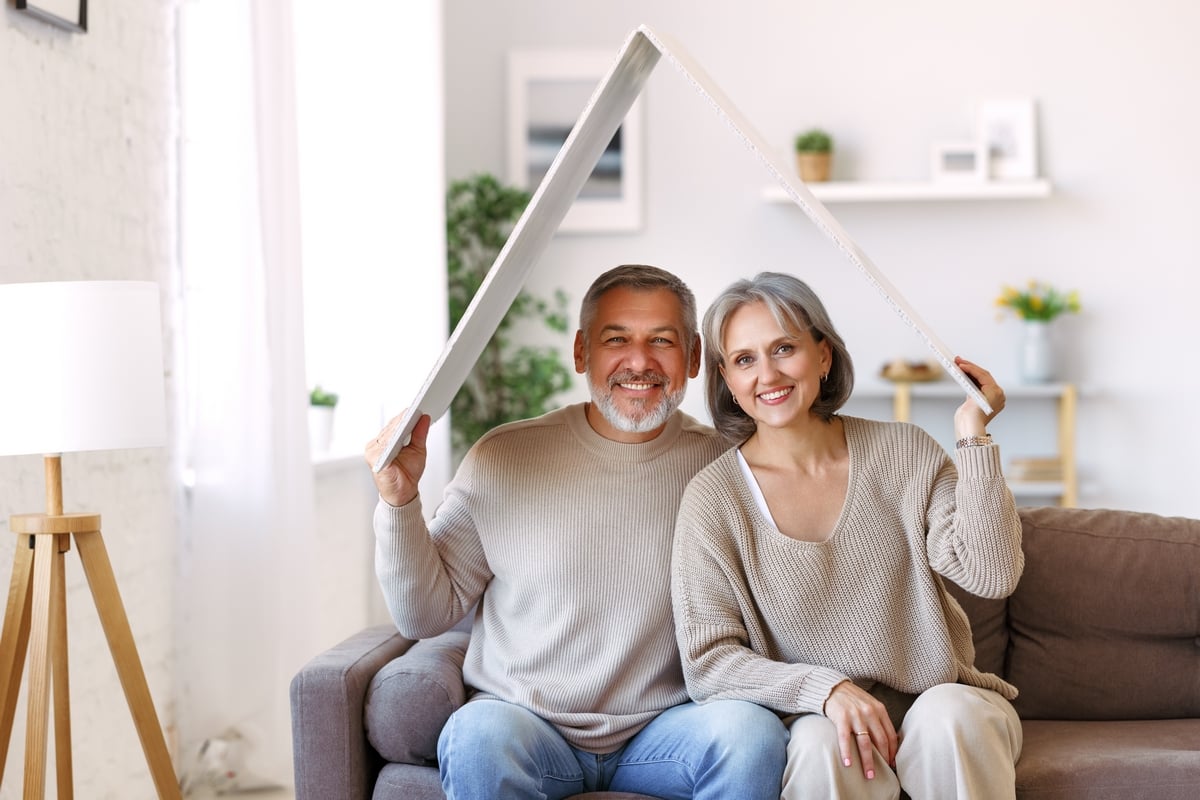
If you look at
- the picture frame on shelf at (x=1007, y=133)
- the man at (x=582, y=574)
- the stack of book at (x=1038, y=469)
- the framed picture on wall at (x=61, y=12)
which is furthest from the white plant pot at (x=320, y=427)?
the picture frame on shelf at (x=1007, y=133)

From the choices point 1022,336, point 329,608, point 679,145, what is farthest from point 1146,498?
point 329,608

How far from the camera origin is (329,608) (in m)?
4.32

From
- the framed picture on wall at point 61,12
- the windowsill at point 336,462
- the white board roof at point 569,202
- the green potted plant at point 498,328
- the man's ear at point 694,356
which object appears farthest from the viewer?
the green potted plant at point 498,328

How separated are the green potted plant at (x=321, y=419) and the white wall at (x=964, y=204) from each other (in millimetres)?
1649

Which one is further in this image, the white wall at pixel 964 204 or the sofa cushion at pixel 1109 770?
the white wall at pixel 964 204

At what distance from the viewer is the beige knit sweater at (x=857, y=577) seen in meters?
1.98

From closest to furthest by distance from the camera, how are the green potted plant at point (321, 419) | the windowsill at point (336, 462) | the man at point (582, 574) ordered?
the man at point (582, 574), the windowsill at point (336, 462), the green potted plant at point (321, 419)

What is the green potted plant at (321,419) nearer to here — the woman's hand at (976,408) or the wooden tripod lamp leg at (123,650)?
the wooden tripod lamp leg at (123,650)

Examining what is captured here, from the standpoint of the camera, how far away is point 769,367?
2.12m

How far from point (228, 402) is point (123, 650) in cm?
123

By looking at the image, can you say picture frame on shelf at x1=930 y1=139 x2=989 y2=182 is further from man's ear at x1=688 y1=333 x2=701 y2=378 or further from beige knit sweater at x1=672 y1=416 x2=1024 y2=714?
beige knit sweater at x1=672 y1=416 x2=1024 y2=714

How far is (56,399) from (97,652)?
44.1 inches

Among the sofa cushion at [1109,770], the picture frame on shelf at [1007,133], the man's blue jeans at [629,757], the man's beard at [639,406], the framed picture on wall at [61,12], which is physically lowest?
the sofa cushion at [1109,770]

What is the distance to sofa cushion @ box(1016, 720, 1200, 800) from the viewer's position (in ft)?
6.67
